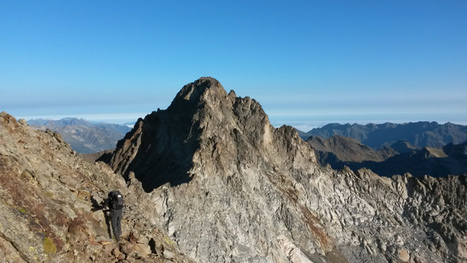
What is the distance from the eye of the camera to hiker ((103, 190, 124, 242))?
2009cm

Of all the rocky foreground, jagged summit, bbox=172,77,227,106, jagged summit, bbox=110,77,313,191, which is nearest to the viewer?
the rocky foreground

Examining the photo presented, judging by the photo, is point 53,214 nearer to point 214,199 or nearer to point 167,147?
point 214,199

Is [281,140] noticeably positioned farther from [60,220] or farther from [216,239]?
[60,220]

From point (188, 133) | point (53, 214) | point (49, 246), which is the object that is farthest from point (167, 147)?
point (49, 246)

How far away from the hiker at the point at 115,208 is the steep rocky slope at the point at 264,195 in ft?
65.8

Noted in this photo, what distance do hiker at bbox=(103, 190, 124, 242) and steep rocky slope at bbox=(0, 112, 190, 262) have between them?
0.57 meters

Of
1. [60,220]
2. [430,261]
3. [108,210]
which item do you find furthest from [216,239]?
[430,261]

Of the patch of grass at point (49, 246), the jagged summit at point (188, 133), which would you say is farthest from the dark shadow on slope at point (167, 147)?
the patch of grass at point (49, 246)

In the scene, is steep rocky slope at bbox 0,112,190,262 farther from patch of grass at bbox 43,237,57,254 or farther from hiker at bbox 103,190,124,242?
hiker at bbox 103,190,124,242

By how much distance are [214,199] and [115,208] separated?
95.8 feet

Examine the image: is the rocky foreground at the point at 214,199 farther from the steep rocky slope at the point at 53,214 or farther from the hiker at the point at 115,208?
the hiker at the point at 115,208

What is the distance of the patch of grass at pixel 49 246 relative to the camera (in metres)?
16.6

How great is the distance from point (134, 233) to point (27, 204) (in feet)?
22.6

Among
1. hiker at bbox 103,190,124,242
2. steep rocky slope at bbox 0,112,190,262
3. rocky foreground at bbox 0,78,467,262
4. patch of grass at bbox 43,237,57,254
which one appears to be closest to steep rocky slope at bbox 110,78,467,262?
rocky foreground at bbox 0,78,467,262
